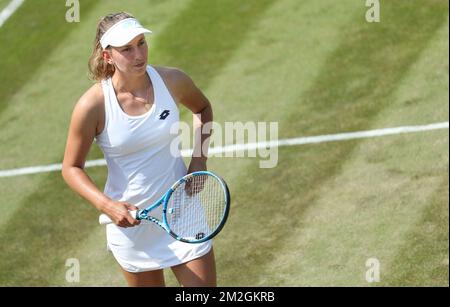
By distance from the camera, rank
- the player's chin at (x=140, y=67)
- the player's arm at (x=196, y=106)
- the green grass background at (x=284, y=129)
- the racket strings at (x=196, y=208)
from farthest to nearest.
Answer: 1. the green grass background at (x=284, y=129)
2. the player's arm at (x=196, y=106)
3. the racket strings at (x=196, y=208)
4. the player's chin at (x=140, y=67)

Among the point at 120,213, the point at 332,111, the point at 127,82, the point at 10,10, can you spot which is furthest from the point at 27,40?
the point at 120,213

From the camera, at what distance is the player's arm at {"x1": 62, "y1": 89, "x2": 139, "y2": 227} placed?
6828 millimetres

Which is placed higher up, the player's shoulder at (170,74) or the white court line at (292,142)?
the player's shoulder at (170,74)

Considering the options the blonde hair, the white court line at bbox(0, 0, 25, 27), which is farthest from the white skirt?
the white court line at bbox(0, 0, 25, 27)

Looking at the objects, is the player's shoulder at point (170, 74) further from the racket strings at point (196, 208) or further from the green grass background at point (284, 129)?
the green grass background at point (284, 129)

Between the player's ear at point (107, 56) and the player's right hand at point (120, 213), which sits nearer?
the player's right hand at point (120, 213)

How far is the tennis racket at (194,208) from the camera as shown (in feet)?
23.1

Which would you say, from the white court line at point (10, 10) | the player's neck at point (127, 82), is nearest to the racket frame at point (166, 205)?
the player's neck at point (127, 82)

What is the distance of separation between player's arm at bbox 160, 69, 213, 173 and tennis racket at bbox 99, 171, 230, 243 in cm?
22

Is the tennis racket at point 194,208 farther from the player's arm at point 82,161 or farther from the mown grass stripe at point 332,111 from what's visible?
the mown grass stripe at point 332,111

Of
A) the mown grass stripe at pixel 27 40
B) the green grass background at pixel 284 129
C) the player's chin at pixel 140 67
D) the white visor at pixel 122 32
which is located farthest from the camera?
the mown grass stripe at pixel 27 40

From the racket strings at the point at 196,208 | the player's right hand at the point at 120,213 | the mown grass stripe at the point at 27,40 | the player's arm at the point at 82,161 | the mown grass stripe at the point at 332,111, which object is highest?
the player's arm at the point at 82,161

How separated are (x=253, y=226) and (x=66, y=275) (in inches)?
70.7

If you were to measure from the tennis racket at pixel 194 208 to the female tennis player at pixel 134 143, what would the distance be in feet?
0.64
